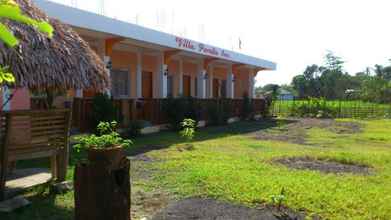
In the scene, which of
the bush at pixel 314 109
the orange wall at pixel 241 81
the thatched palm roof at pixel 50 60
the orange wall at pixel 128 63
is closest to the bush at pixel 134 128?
the orange wall at pixel 128 63

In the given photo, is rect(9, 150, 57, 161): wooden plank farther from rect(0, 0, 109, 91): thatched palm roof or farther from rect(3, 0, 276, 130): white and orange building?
rect(3, 0, 276, 130): white and orange building

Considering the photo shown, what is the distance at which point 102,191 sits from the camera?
5285mm

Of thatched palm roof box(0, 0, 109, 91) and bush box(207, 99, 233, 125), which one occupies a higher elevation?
thatched palm roof box(0, 0, 109, 91)

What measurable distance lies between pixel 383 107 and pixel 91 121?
31467mm

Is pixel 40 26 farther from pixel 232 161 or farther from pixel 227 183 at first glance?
pixel 232 161

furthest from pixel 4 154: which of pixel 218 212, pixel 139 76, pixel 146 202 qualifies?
pixel 139 76

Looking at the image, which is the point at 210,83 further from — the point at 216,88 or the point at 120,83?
the point at 120,83

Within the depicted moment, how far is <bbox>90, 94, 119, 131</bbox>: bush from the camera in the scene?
14.9m

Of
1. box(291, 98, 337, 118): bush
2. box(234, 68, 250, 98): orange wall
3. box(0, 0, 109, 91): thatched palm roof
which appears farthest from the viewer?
box(291, 98, 337, 118): bush

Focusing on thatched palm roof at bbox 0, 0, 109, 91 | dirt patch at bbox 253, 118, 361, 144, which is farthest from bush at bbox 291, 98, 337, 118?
thatched palm roof at bbox 0, 0, 109, 91

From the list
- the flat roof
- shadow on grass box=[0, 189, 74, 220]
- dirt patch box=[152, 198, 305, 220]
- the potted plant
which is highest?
the flat roof

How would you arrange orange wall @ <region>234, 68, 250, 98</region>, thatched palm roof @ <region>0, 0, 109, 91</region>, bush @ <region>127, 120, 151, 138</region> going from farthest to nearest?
orange wall @ <region>234, 68, 250, 98</region> < bush @ <region>127, 120, 151, 138</region> < thatched palm roof @ <region>0, 0, 109, 91</region>

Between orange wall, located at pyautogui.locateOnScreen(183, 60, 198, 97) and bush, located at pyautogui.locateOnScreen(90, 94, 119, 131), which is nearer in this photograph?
bush, located at pyautogui.locateOnScreen(90, 94, 119, 131)

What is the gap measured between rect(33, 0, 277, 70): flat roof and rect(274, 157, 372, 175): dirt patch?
22.3ft
